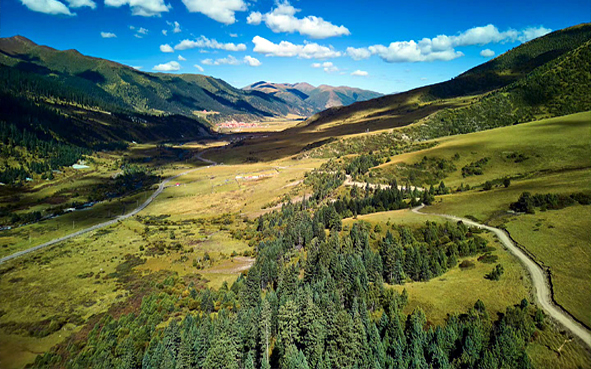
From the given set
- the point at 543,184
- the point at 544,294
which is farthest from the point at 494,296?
the point at 543,184

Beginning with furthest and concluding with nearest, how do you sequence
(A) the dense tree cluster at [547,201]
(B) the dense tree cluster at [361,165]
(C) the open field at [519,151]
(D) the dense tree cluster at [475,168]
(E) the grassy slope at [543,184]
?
1. (B) the dense tree cluster at [361,165]
2. (D) the dense tree cluster at [475,168]
3. (C) the open field at [519,151]
4. (A) the dense tree cluster at [547,201]
5. (E) the grassy slope at [543,184]

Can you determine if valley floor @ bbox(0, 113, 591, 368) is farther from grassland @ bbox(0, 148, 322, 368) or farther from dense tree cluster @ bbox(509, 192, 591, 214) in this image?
dense tree cluster @ bbox(509, 192, 591, 214)

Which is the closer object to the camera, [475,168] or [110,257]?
[110,257]

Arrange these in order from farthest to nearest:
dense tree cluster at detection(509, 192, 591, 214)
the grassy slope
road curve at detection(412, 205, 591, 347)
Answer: dense tree cluster at detection(509, 192, 591, 214)
the grassy slope
road curve at detection(412, 205, 591, 347)

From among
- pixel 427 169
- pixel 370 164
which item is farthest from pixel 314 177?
pixel 427 169

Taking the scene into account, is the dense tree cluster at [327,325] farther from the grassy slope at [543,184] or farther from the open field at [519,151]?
the open field at [519,151]

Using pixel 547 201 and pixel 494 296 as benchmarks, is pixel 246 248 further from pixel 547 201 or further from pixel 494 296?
pixel 547 201

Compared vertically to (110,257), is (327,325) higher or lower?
higher

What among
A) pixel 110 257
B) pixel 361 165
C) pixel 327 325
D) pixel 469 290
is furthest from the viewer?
pixel 361 165

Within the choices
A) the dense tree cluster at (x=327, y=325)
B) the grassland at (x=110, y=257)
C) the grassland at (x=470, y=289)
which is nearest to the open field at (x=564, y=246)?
the grassland at (x=470, y=289)

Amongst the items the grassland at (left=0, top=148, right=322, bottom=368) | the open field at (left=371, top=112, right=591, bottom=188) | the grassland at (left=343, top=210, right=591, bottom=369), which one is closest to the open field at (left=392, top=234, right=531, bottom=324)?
the grassland at (left=343, top=210, right=591, bottom=369)

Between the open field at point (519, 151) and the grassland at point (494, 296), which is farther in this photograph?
the open field at point (519, 151)

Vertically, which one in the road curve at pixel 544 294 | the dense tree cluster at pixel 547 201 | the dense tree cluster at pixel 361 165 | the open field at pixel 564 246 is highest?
the dense tree cluster at pixel 361 165
